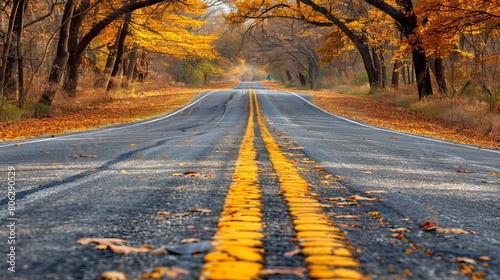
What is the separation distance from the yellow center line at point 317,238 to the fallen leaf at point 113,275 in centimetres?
58

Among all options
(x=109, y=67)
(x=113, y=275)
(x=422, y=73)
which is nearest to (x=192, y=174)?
(x=113, y=275)

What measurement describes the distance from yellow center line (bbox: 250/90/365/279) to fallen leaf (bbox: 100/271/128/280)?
585mm

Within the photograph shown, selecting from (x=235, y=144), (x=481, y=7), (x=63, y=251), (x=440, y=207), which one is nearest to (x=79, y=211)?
(x=63, y=251)

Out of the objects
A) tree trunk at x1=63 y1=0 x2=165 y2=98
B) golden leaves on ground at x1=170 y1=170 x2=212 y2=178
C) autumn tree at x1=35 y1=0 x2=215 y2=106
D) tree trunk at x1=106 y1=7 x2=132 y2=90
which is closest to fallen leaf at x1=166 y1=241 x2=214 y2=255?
golden leaves on ground at x1=170 y1=170 x2=212 y2=178

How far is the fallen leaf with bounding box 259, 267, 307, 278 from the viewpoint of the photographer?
5.25ft

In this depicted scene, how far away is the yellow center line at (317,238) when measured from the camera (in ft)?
5.36

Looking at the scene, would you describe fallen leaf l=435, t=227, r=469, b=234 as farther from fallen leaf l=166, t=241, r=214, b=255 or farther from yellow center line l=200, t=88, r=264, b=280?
fallen leaf l=166, t=241, r=214, b=255

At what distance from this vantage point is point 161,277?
1550 millimetres

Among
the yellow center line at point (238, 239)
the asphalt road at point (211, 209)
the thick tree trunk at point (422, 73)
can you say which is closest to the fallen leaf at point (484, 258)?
the asphalt road at point (211, 209)

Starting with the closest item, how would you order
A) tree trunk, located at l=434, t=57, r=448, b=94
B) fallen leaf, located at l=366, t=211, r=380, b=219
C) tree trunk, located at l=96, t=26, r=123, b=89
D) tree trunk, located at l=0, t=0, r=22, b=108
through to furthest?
1. fallen leaf, located at l=366, t=211, r=380, b=219
2. tree trunk, located at l=0, t=0, r=22, b=108
3. tree trunk, located at l=434, t=57, r=448, b=94
4. tree trunk, located at l=96, t=26, r=123, b=89

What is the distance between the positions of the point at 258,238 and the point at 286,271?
16.8 inches

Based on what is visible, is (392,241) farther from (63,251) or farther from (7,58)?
(7,58)

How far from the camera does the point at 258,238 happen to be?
2053 mm

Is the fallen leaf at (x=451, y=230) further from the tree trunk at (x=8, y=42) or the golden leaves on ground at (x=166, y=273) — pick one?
the tree trunk at (x=8, y=42)
